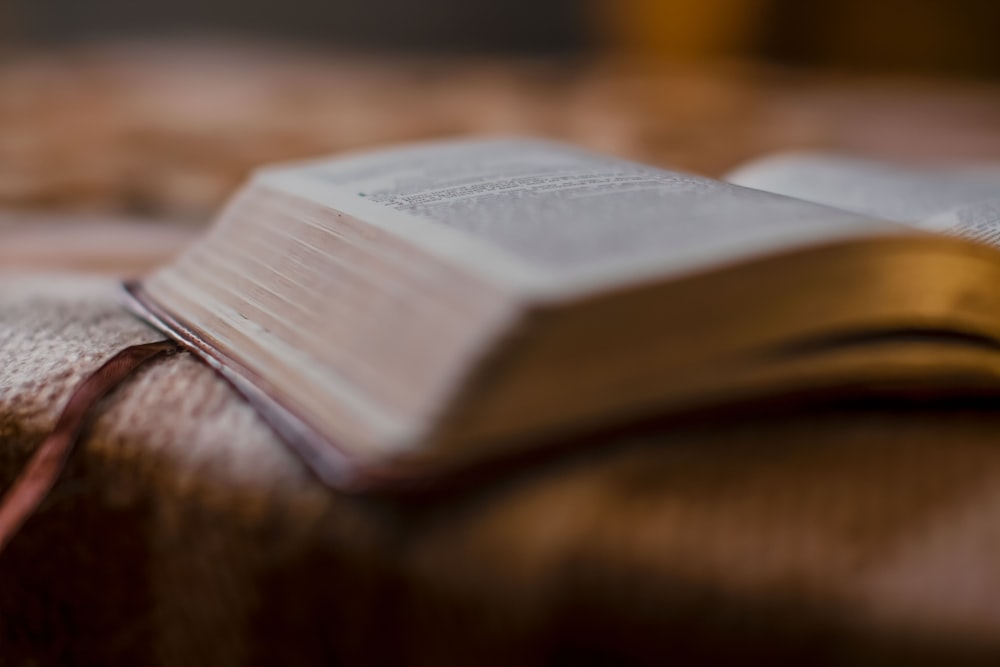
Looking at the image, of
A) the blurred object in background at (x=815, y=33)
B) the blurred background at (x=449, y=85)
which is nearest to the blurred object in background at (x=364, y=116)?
the blurred background at (x=449, y=85)

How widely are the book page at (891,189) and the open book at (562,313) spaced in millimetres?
18

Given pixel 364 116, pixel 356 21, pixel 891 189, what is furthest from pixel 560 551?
pixel 356 21

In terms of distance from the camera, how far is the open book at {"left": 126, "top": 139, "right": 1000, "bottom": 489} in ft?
1.08

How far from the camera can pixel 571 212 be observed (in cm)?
40

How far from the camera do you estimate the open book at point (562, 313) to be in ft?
1.08

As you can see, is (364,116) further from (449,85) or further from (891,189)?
(891,189)

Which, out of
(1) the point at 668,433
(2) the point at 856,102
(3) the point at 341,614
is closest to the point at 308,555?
(3) the point at 341,614

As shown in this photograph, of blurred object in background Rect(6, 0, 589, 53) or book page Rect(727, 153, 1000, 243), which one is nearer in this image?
book page Rect(727, 153, 1000, 243)

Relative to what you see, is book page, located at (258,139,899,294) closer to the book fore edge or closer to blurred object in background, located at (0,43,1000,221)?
the book fore edge

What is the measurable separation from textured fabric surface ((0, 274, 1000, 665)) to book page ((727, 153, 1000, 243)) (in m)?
0.13

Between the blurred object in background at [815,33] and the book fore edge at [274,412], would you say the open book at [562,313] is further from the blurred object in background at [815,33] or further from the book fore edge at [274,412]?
the blurred object in background at [815,33]

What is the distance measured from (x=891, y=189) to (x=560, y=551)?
0.36 meters

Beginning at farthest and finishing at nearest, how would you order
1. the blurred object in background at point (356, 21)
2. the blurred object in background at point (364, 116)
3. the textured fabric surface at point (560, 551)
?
the blurred object in background at point (356, 21) < the blurred object in background at point (364, 116) < the textured fabric surface at point (560, 551)

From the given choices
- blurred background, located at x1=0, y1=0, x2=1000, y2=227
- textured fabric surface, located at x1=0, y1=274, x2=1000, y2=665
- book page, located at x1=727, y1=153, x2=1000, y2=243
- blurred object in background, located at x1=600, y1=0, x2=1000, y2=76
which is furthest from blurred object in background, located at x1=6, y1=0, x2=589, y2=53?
textured fabric surface, located at x1=0, y1=274, x2=1000, y2=665
